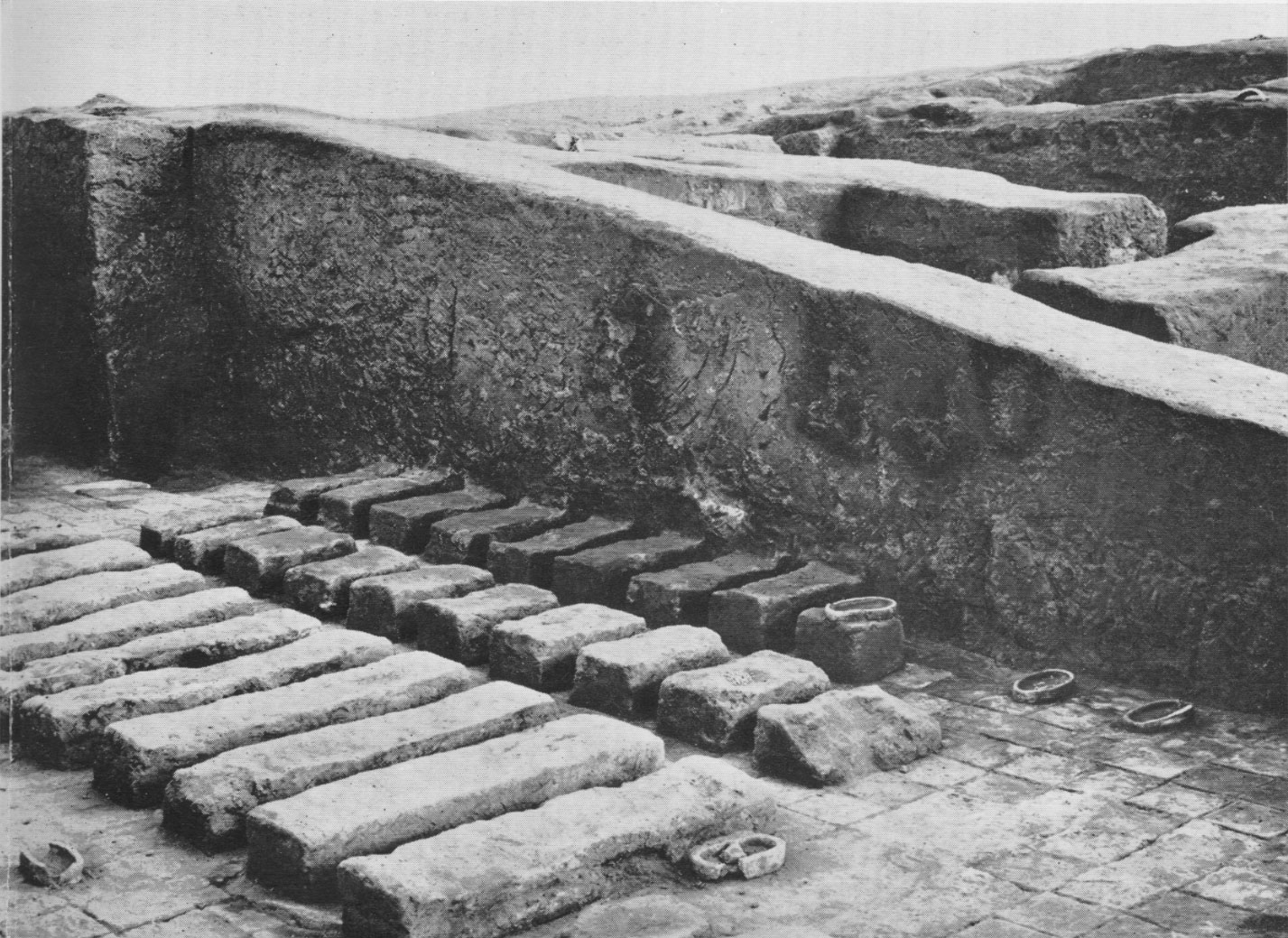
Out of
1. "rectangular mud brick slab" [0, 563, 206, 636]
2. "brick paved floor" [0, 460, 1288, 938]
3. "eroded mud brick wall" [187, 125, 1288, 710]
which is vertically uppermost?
"eroded mud brick wall" [187, 125, 1288, 710]

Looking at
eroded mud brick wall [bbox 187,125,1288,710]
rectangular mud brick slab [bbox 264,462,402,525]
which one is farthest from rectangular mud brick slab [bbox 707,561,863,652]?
rectangular mud brick slab [bbox 264,462,402,525]

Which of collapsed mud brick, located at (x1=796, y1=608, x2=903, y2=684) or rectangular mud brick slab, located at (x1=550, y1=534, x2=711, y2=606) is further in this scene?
rectangular mud brick slab, located at (x1=550, y1=534, x2=711, y2=606)

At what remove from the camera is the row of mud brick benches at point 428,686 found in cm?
271

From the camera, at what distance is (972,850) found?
2859mm

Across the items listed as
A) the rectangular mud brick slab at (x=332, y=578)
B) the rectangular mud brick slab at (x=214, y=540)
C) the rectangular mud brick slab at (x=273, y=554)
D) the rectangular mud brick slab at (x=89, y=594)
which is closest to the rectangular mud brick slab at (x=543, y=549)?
the rectangular mud brick slab at (x=332, y=578)

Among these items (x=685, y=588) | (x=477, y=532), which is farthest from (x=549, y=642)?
(x=477, y=532)

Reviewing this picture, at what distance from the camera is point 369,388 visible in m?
5.46

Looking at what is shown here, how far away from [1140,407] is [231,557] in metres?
2.58

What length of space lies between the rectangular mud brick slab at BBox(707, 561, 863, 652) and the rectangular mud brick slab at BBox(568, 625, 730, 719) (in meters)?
0.23

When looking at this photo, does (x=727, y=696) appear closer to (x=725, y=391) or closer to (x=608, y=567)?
(x=608, y=567)

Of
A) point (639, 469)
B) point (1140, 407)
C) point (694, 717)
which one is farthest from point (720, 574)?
point (1140, 407)

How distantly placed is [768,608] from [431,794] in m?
1.32

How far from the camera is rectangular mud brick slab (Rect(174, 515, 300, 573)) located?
468 centimetres

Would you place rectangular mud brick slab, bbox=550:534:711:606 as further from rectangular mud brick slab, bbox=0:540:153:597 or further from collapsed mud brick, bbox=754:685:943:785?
rectangular mud brick slab, bbox=0:540:153:597
